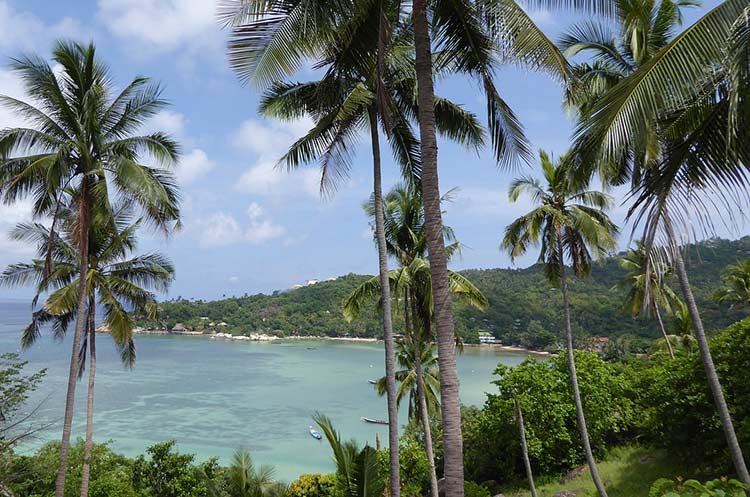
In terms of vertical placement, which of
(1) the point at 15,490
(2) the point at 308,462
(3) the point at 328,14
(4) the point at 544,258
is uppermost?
(3) the point at 328,14

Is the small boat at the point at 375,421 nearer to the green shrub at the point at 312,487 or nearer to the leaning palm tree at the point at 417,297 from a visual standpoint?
the green shrub at the point at 312,487

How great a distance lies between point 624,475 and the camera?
14.6m

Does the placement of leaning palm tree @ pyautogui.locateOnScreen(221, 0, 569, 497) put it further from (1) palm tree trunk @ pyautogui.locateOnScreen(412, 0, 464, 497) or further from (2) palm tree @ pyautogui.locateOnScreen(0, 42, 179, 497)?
(2) palm tree @ pyautogui.locateOnScreen(0, 42, 179, 497)

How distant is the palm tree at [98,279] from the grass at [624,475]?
40.1 ft

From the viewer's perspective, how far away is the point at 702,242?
3.37 metres

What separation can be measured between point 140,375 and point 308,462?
1580 inches

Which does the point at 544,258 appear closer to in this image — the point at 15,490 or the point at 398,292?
the point at 398,292

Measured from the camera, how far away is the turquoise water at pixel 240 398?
1436 inches

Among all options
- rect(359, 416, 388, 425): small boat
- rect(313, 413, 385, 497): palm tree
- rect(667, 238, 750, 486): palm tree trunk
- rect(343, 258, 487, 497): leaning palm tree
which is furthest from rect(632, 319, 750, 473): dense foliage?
rect(359, 416, 388, 425): small boat

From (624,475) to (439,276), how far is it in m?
13.5

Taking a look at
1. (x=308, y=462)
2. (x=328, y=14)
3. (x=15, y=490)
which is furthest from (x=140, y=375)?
(x=328, y=14)

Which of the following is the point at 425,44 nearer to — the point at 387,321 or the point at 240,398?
the point at 387,321

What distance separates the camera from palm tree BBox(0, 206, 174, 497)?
472 inches

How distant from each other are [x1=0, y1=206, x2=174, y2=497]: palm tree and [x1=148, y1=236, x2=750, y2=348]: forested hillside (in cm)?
700
